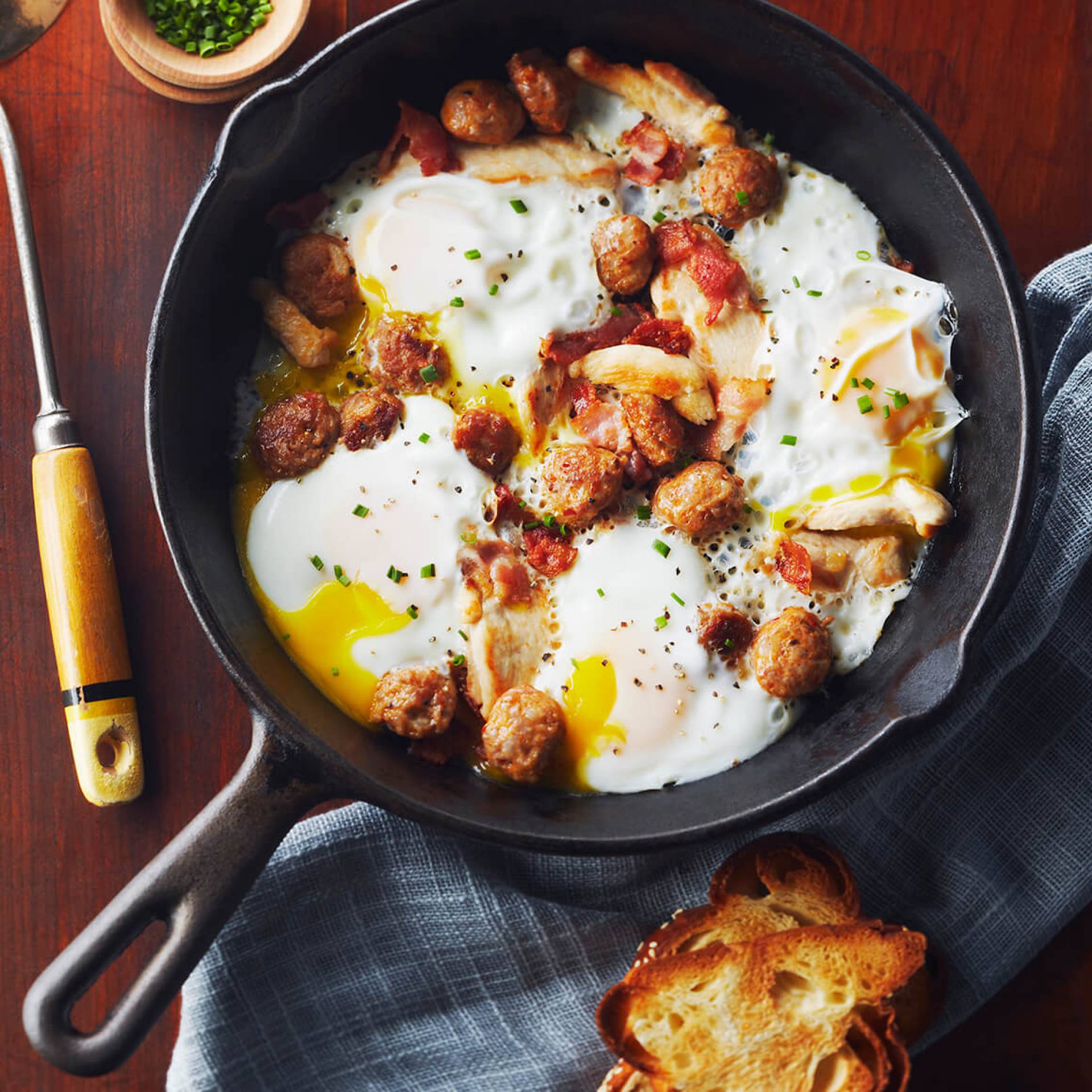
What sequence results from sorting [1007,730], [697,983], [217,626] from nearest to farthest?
[217,626]
[697,983]
[1007,730]

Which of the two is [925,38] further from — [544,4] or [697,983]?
[697,983]

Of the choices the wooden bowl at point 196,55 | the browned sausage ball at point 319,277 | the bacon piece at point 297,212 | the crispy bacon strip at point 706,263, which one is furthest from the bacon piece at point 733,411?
the wooden bowl at point 196,55

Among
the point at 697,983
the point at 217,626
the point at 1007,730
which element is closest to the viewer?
the point at 217,626

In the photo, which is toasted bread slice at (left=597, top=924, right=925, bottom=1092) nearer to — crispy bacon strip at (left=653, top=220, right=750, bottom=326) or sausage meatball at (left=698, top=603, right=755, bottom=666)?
sausage meatball at (left=698, top=603, right=755, bottom=666)

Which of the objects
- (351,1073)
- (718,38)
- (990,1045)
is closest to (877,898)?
(990,1045)

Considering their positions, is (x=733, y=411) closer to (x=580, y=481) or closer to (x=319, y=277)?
(x=580, y=481)

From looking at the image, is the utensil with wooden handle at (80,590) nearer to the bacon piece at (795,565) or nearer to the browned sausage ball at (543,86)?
the browned sausage ball at (543,86)
